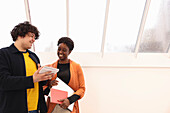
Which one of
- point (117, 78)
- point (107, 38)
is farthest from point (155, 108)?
A: point (107, 38)

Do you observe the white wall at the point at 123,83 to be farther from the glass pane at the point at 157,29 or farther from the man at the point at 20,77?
the man at the point at 20,77

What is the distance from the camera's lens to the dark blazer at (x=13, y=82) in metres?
0.91

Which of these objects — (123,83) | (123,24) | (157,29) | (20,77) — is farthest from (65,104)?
(157,29)

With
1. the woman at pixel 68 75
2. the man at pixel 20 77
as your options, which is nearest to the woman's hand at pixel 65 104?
the woman at pixel 68 75

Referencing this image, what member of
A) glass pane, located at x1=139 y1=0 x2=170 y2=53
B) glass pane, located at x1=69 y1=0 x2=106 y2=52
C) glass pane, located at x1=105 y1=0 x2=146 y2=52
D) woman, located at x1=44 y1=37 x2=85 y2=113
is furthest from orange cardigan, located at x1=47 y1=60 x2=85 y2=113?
glass pane, located at x1=139 y1=0 x2=170 y2=53

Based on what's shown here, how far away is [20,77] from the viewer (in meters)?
0.93

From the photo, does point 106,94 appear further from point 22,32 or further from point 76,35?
point 22,32

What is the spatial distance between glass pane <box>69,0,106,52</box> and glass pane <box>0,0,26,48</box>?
3.12 ft

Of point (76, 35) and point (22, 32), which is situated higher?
point (22, 32)

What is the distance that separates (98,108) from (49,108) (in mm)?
1524

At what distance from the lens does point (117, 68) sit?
2656 millimetres

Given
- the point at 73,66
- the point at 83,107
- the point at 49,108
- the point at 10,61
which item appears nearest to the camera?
the point at 10,61

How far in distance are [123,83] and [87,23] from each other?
1.44 meters

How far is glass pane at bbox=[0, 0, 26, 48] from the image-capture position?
2.44 meters
